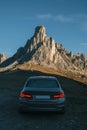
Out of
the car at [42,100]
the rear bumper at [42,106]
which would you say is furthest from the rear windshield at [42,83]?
the rear bumper at [42,106]

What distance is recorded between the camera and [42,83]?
15.0 m

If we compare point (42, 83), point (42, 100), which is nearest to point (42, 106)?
point (42, 100)

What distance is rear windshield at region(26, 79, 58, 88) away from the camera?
48.4 feet

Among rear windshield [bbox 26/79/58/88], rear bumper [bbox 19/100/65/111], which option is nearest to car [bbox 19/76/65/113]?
rear bumper [bbox 19/100/65/111]

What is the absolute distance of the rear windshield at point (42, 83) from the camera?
14.7 metres

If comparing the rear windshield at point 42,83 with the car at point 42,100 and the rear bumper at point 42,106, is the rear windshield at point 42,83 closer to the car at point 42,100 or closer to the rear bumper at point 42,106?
the car at point 42,100

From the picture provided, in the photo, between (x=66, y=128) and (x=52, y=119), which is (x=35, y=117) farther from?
(x=66, y=128)

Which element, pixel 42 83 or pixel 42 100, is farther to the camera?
pixel 42 83

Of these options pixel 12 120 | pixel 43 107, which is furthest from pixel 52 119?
pixel 12 120

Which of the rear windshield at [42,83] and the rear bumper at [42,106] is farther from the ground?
the rear windshield at [42,83]

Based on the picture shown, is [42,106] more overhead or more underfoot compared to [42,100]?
more underfoot

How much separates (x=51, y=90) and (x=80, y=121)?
6.10 feet

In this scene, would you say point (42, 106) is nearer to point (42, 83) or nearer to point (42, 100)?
point (42, 100)

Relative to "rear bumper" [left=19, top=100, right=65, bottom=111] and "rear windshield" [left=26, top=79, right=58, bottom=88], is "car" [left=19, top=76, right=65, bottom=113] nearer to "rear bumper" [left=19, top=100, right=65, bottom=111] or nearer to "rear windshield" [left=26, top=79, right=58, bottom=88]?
"rear bumper" [left=19, top=100, right=65, bottom=111]
